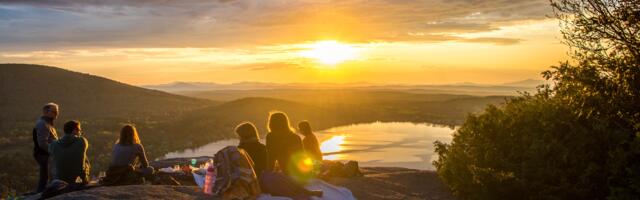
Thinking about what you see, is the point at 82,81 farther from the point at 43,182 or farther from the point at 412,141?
the point at 43,182

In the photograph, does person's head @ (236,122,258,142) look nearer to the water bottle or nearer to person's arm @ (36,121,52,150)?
the water bottle

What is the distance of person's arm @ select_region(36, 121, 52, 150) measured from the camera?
48.3ft

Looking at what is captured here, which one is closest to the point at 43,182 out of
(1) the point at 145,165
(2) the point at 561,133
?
(1) the point at 145,165

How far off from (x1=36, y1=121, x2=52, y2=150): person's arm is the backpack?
215 inches

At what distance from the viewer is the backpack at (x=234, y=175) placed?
12.0 m

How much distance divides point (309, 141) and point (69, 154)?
6307 mm

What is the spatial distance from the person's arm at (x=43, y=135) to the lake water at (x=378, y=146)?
24116mm

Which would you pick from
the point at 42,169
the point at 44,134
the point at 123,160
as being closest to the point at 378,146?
the point at 42,169

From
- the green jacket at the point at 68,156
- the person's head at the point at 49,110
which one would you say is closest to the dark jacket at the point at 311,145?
the green jacket at the point at 68,156

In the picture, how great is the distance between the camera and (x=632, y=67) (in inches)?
529

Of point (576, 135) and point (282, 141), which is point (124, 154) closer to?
point (282, 141)

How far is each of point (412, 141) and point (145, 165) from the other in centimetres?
3957

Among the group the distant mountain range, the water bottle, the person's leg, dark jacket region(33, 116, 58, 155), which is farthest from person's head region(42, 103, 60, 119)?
the distant mountain range

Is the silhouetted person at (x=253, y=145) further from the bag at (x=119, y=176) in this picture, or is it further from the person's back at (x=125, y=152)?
the bag at (x=119, y=176)
